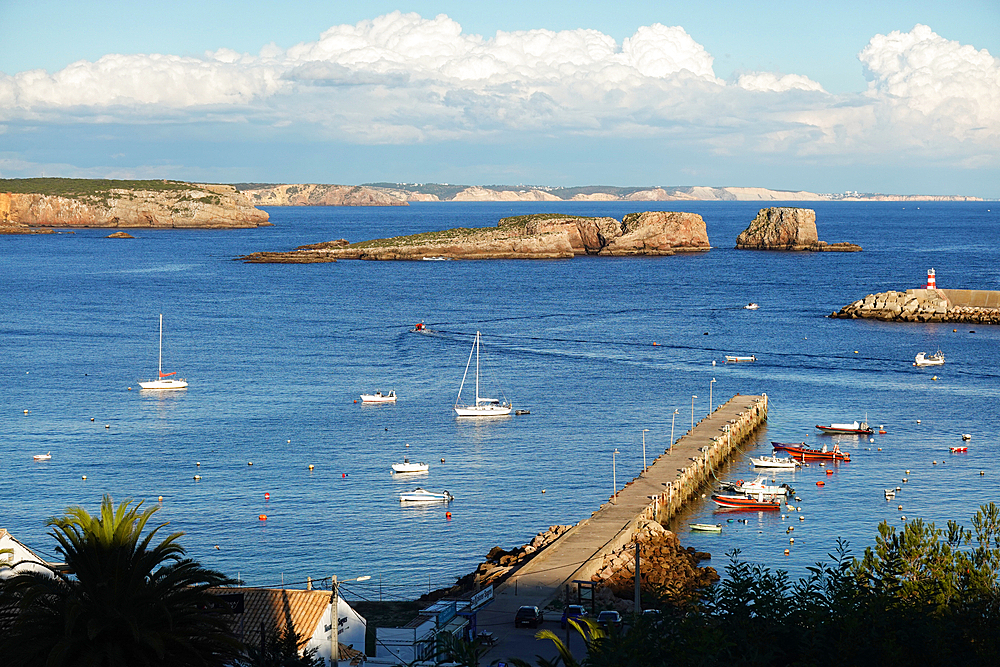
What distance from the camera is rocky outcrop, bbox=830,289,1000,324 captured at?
133 meters

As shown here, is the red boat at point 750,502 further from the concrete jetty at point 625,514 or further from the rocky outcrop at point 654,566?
the rocky outcrop at point 654,566

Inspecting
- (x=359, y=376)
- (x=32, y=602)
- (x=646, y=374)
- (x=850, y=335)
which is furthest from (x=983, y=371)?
A: (x=32, y=602)

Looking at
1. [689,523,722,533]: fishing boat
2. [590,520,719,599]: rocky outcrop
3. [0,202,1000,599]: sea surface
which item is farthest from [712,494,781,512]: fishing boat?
[590,520,719,599]: rocky outcrop

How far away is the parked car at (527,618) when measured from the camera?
36875 millimetres

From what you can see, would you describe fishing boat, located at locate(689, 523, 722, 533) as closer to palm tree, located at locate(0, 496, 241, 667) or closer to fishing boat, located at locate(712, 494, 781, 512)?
fishing boat, located at locate(712, 494, 781, 512)

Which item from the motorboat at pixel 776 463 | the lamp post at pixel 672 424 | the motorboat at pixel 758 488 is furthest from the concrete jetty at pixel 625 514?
the motorboat at pixel 776 463

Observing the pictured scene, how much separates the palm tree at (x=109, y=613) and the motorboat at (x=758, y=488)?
1604 inches

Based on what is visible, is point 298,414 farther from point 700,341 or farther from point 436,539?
point 700,341

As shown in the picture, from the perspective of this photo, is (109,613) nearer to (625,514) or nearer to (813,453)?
(625,514)

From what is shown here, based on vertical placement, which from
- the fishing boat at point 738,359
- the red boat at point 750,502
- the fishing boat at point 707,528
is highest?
the fishing boat at point 738,359

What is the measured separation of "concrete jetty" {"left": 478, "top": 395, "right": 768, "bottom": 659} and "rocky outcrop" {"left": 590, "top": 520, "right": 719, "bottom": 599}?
21.5 inches

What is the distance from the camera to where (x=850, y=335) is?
396 ft

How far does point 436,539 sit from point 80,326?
3311 inches

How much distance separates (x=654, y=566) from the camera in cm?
4547
